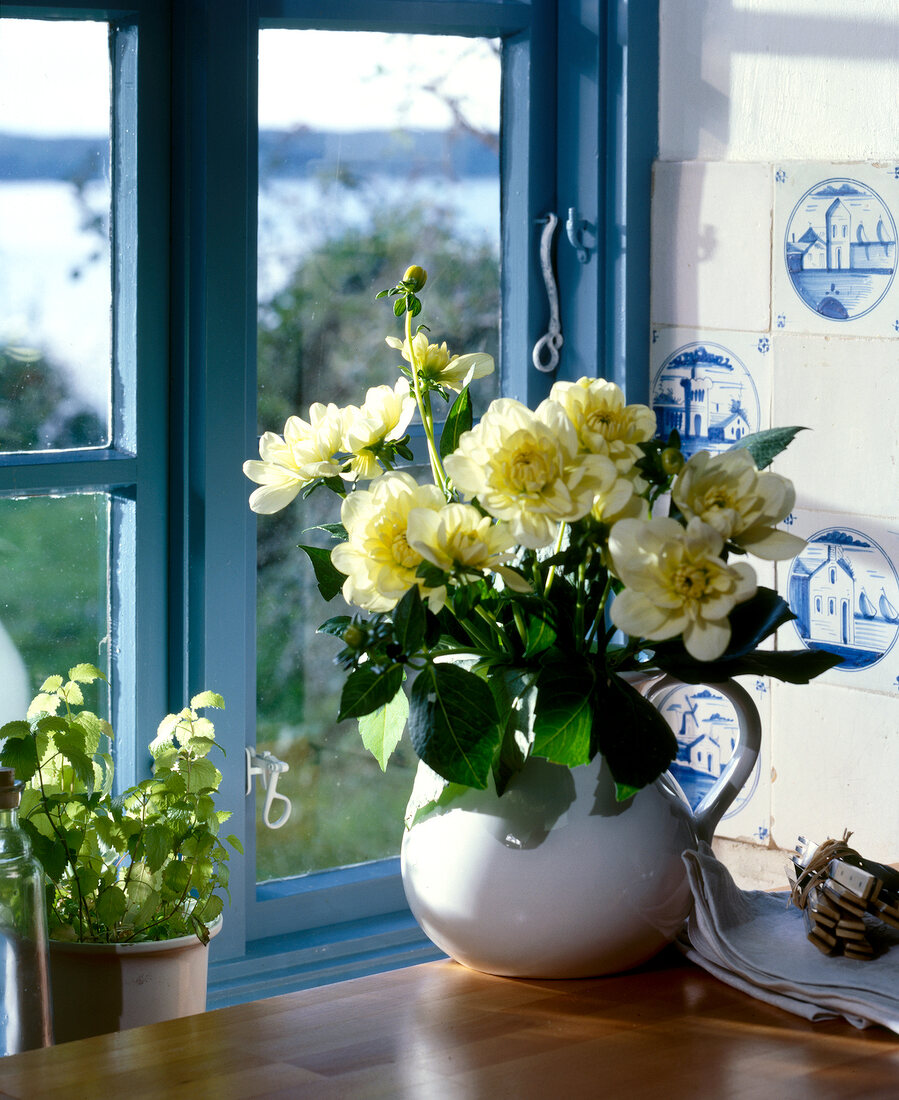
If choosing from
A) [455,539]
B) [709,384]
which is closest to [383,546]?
[455,539]

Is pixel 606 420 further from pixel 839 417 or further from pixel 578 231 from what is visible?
pixel 578 231

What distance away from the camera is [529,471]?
98 cm

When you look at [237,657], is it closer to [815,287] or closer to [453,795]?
[453,795]

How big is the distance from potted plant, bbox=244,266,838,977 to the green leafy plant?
1.04 ft

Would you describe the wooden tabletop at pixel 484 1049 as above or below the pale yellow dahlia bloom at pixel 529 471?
below

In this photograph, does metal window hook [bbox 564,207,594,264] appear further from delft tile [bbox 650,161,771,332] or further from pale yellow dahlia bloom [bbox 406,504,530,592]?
pale yellow dahlia bloom [bbox 406,504,530,592]

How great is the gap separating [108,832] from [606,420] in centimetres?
A: 63

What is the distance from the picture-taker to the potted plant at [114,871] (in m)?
1.32

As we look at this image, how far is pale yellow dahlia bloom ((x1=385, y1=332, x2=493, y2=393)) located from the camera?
1.14 meters

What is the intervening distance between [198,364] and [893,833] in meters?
0.92

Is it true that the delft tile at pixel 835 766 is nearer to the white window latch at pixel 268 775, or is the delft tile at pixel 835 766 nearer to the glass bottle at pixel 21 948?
the white window latch at pixel 268 775

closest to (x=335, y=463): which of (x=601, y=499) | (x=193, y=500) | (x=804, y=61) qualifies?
(x=601, y=499)

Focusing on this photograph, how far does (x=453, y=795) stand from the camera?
3.60ft

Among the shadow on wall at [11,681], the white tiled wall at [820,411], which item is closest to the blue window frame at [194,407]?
the shadow on wall at [11,681]
